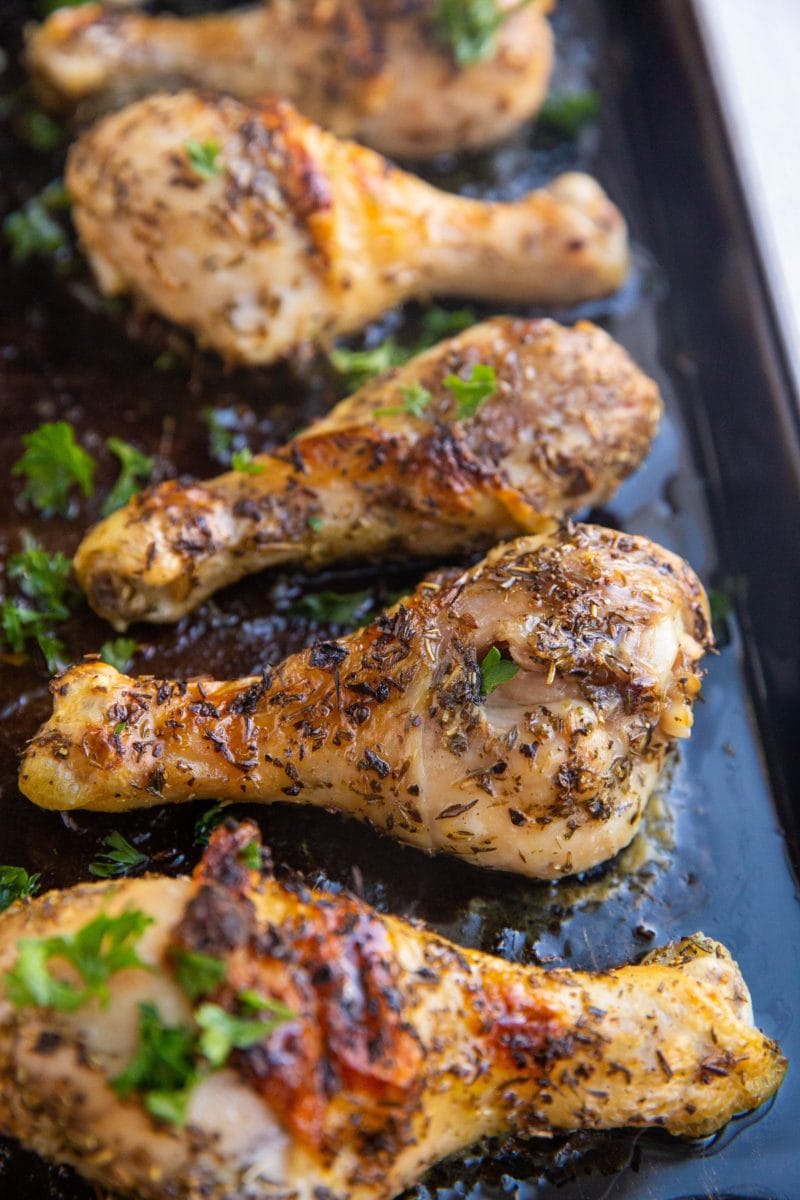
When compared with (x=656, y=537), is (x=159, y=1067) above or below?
above

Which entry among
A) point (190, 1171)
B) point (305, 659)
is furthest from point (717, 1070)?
point (305, 659)

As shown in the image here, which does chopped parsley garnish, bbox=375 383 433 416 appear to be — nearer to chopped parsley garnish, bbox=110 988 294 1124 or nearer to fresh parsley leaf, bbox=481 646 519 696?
fresh parsley leaf, bbox=481 646 519 696

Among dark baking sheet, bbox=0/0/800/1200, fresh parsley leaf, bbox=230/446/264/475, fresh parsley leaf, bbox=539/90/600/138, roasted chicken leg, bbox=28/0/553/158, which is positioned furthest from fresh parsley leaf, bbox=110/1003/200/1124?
fresh parsley leaf, bbox=539/90/600/138

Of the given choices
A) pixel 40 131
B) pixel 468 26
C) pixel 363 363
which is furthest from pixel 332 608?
pixel 40 131

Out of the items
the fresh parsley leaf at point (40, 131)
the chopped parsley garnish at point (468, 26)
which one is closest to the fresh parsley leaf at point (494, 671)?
the chopped parsley garnish at point (468, 26)

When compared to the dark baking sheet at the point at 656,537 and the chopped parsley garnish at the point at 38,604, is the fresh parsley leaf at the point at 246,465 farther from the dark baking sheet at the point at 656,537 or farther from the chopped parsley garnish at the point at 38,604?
the chopped parsley garnish at the point at 38,604

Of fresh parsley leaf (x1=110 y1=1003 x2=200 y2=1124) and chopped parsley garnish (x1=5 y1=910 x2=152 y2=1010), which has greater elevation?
chopped parsley garnish (x1=5 y1=910 x2=152 y2=1010)

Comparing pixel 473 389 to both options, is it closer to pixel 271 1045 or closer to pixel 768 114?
pixel 271 1045

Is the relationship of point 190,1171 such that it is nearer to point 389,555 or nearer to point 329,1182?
point 329,1182
